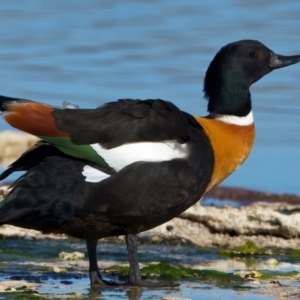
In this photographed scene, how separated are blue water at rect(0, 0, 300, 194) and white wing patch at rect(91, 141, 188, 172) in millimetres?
5098

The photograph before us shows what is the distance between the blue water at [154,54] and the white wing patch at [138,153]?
5.10m

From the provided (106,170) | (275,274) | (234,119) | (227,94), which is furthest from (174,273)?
(227,94)

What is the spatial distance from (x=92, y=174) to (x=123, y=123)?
0.42 metres

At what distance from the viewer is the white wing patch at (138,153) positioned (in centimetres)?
802

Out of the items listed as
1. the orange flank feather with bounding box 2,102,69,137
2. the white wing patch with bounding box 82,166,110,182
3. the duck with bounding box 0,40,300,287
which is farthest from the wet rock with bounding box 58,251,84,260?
the orange flank feather with bounding box 2,102,69,137

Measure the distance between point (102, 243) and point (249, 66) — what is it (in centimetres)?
200

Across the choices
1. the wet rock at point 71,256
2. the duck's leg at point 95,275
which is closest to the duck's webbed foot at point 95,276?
the duck's leg at point 95,275

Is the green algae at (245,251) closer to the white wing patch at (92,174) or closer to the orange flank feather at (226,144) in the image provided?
the orange flank feather at (226,144)

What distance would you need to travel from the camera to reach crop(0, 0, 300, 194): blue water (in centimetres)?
1525

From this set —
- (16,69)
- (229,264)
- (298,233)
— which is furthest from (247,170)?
(16,69)

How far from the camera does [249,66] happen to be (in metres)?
9.50

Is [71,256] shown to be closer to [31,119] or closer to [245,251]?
[245,251]

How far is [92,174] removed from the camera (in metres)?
8.05

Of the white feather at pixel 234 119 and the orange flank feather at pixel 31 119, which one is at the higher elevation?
the white feather at pixel 234 119
